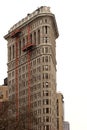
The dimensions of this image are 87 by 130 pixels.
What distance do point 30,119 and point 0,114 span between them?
39816mm

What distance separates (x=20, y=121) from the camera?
128 meters

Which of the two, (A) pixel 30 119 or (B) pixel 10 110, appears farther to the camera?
(A) pixel 30 119

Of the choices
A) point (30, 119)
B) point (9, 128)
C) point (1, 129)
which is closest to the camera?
point (1, 129)

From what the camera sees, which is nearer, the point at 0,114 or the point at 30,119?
the point at 0,114

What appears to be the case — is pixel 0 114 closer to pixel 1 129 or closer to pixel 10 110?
pixel 1 129

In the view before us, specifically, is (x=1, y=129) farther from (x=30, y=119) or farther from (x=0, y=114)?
(x=30, y=119)

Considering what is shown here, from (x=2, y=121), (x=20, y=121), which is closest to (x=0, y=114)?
(x=2, y=121)

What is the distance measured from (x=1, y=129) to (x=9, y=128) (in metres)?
8.05

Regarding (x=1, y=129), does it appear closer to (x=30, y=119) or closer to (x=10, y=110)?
(x=10, y=110)

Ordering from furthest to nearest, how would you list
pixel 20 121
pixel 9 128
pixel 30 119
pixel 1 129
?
pixel 30 119 → pixel 20 121 → pixel 9 128 → pixel 1 129

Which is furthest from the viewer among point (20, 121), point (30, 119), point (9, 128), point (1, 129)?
point (30, 119)

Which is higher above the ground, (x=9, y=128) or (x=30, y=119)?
(x=30, y=119)

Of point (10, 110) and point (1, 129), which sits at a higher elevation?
point (10, 110)

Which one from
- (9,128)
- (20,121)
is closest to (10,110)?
(20,121)
